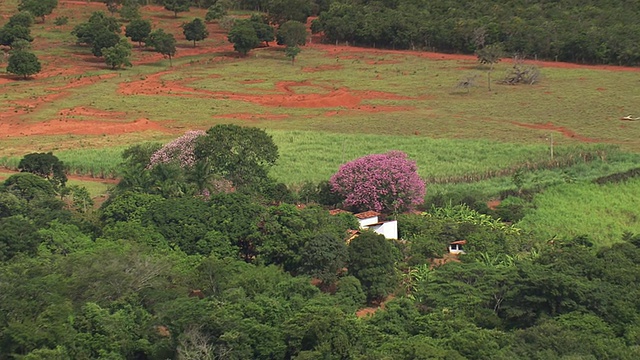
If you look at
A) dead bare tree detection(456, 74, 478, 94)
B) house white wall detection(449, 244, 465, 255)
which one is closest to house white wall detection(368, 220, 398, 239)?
house white wall detection(449, 244, 465, 255)

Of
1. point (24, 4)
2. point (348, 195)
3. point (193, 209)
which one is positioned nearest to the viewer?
point (193, 209)

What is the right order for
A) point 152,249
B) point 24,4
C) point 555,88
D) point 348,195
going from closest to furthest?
point 152,249 < point 348,195 < point 555,88 < point 24,4

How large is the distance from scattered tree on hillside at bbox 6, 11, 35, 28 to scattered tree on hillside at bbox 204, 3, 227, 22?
58.3 ft

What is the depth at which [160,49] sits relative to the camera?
277ft

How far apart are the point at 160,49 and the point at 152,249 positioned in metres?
53.4

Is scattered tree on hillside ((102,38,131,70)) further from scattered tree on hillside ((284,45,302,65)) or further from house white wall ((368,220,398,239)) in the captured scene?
house white wall ((368,220,398,239))

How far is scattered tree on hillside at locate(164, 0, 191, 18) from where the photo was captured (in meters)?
103

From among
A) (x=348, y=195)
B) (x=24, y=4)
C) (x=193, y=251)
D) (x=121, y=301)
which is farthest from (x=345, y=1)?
(x=121, y=301)

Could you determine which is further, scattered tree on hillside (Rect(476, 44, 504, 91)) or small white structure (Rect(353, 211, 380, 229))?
scattered tree on hillside (Rect(476, 44, 504, 91))

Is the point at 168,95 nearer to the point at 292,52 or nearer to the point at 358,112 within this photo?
the point at 358,112

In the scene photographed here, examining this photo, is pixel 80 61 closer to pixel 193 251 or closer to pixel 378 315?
pixel 193 251

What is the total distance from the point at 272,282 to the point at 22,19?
223 ft

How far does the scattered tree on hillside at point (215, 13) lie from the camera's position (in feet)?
328

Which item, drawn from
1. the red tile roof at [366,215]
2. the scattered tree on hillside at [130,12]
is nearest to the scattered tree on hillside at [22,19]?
the scattered tree on hillside at [130,12]
